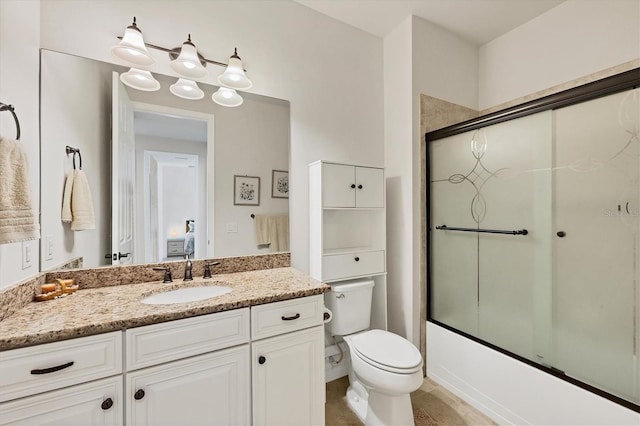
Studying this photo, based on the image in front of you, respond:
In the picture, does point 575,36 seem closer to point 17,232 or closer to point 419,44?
point 419,44

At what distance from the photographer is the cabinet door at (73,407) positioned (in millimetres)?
872

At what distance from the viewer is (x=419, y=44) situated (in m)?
2.14

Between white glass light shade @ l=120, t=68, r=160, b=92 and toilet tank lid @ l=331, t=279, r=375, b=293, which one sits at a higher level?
white glass light shade @ l=120, t=68, r=160, b=92

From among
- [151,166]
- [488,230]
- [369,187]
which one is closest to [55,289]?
[151,166]

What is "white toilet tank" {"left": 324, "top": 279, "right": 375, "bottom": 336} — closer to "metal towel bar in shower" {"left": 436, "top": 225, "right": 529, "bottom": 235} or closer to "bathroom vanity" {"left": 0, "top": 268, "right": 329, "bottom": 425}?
"bathroom vanity" {"left": 0, "top": 268, "right": 329, "bottom": 425}

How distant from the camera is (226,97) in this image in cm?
175

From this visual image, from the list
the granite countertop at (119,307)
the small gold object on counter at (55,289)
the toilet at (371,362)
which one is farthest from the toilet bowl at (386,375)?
the small gold object on counter at (55,289)

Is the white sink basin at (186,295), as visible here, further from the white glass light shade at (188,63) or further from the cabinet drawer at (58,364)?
the white glass light shade at (188,63)

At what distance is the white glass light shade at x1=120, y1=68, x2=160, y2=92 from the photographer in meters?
1.50

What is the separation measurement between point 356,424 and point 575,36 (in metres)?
2.97

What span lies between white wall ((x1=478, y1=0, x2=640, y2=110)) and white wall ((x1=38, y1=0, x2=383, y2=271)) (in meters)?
1.05

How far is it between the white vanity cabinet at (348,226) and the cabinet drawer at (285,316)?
1.50 ft

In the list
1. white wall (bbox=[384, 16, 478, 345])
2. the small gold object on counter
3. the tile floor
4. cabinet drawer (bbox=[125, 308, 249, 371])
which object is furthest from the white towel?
white wall (bbox=[384, 16, 478, 345])

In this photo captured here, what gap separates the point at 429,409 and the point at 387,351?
58cm
